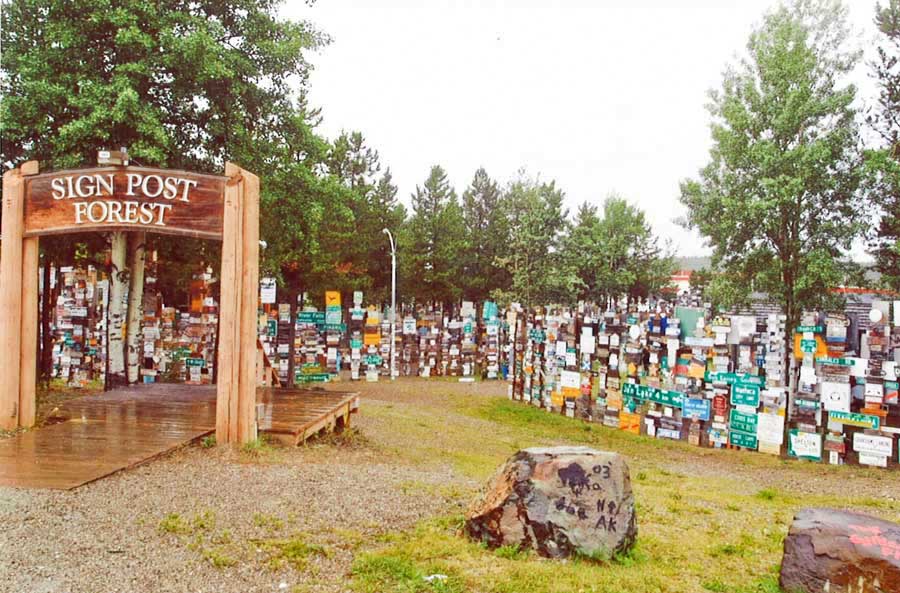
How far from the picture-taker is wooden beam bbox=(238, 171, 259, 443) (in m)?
7.89

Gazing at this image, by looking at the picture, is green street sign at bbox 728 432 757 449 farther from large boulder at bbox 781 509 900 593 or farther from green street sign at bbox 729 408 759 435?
large boulder at bbox 781 509 900 593

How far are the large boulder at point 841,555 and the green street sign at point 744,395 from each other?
317 inches

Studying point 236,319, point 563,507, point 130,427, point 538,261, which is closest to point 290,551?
point 563,507

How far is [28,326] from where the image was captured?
27.0 feet

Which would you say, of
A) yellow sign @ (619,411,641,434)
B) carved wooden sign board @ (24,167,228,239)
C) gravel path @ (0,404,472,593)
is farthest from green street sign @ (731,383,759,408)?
carved wooden sign board @ (24,167,228,239)

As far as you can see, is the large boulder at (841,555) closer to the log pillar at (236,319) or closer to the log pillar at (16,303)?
the log pillar at (236,319)

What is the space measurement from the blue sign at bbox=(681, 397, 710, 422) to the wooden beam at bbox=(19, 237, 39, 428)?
10.9 meters

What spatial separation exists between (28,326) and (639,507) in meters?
7.16

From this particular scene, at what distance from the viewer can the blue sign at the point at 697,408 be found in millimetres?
13250

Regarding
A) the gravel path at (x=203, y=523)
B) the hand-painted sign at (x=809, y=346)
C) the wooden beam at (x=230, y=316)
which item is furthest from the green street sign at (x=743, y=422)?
the wooden beam at (x=230, y=316)

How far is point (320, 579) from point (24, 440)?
496cm

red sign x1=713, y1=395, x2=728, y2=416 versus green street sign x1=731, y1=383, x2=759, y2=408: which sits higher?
green street sign x1=731, y1=383, x2=759, y2=408

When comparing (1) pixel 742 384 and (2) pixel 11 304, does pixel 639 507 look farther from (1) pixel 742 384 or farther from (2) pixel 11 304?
(2) pixel 11 304

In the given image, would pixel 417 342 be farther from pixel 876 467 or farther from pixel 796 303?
pixel 876 467
